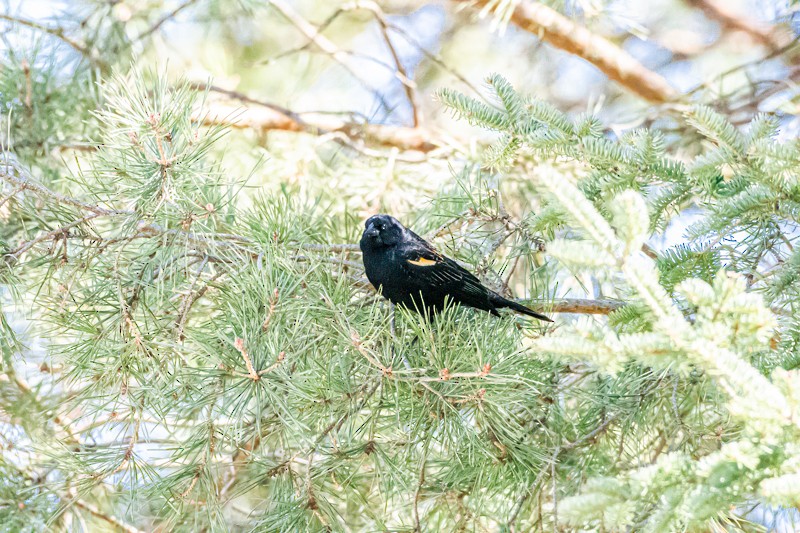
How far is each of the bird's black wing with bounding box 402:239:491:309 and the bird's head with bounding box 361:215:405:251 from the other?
2.6 inches

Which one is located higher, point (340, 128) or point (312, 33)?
point (312, 33)

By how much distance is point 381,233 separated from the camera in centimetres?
205

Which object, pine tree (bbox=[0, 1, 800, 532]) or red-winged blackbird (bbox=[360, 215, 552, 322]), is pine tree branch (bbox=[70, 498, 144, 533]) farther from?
red-winged blackbird (bbox=[360, 215, 552, 322])

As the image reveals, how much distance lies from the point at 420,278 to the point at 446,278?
71mm

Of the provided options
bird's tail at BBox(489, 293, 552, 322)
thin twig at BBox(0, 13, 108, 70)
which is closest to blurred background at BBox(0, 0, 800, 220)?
thin twig at BBox(0, 13, 108, 70)

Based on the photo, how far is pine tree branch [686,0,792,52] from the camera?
13.6ft

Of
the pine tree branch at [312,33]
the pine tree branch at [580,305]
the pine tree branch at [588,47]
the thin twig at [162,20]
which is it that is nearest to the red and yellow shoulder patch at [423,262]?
the pine tree branch at [580,305]

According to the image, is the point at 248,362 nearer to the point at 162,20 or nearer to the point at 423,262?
the point at 423,262

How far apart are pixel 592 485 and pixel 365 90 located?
3.93 metres

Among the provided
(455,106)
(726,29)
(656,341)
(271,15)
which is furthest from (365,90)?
(656,341)

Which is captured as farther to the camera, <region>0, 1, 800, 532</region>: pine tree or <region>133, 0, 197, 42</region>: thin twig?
<region>133, 0, 197, 42</region>: thin twig

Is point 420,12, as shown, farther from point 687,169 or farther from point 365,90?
point 687,169

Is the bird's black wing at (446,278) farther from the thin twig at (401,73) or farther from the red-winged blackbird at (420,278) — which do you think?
the thin twig at (401,73)

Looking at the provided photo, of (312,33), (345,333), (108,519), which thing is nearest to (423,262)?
(345,333)
